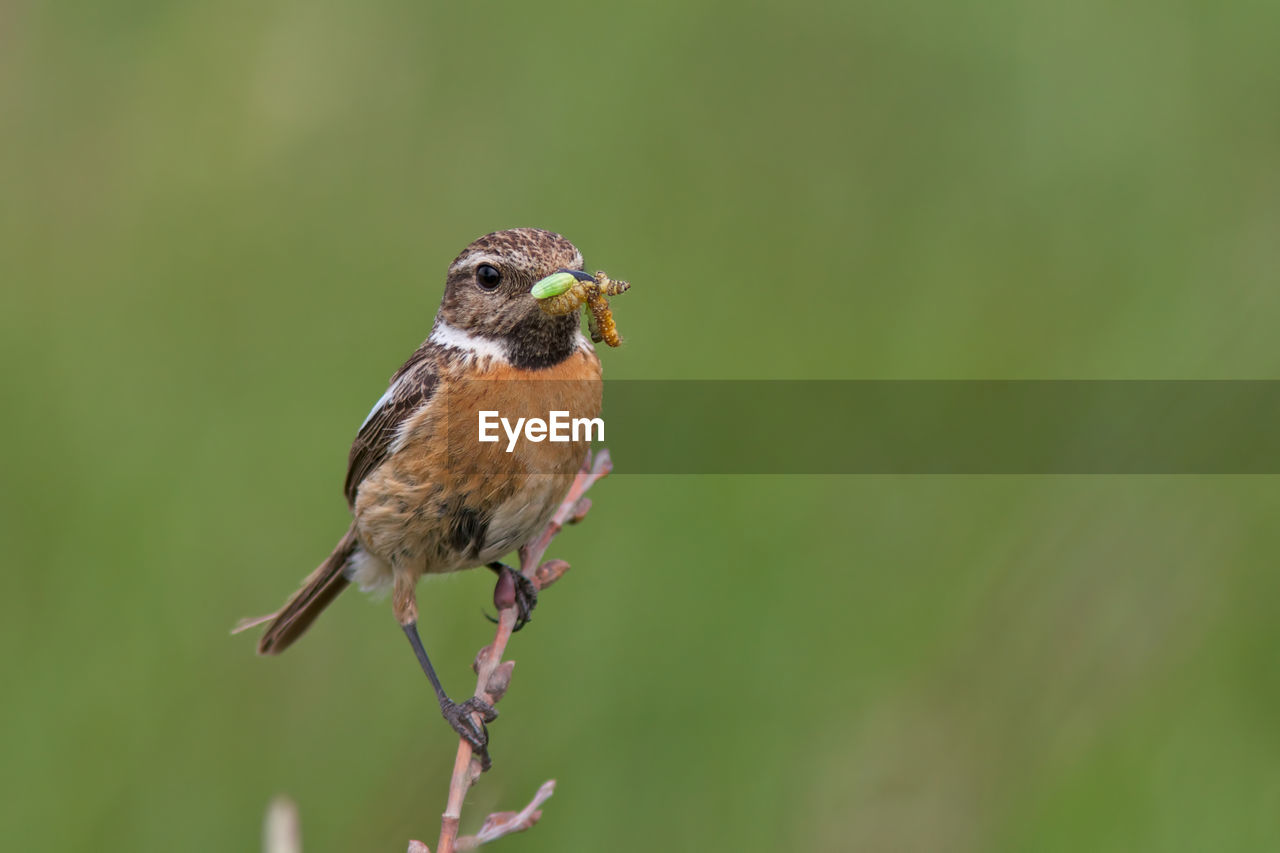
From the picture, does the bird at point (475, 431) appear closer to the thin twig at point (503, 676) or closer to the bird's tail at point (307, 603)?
the thin twig at point (503, 676)

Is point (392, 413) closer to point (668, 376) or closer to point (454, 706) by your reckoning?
point (454, 706)

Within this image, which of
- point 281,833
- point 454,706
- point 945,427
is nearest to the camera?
→ point 281,833

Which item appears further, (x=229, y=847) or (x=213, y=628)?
(x=213, y=628)

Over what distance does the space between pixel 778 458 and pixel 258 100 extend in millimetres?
2878

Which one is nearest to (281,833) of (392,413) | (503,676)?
(503,676)

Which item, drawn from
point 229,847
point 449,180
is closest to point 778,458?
point 449,180

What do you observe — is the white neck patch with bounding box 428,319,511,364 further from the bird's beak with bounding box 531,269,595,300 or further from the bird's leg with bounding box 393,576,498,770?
the bird's leg with bounding box 393,576,498,770

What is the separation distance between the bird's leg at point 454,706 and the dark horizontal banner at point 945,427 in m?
1.07

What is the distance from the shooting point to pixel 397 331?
577cm

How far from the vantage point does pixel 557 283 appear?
3281 millimetres

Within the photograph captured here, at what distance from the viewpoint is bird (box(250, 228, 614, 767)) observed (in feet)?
A: 11.9

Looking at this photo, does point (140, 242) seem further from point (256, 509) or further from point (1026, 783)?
point (1026, 783)

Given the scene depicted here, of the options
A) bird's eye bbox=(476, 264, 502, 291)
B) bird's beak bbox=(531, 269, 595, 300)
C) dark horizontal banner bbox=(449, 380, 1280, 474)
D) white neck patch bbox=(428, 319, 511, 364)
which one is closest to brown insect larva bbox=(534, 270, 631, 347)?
bird's beak bbox=(531, 269, 595, 300)

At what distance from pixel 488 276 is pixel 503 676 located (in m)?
1.18
